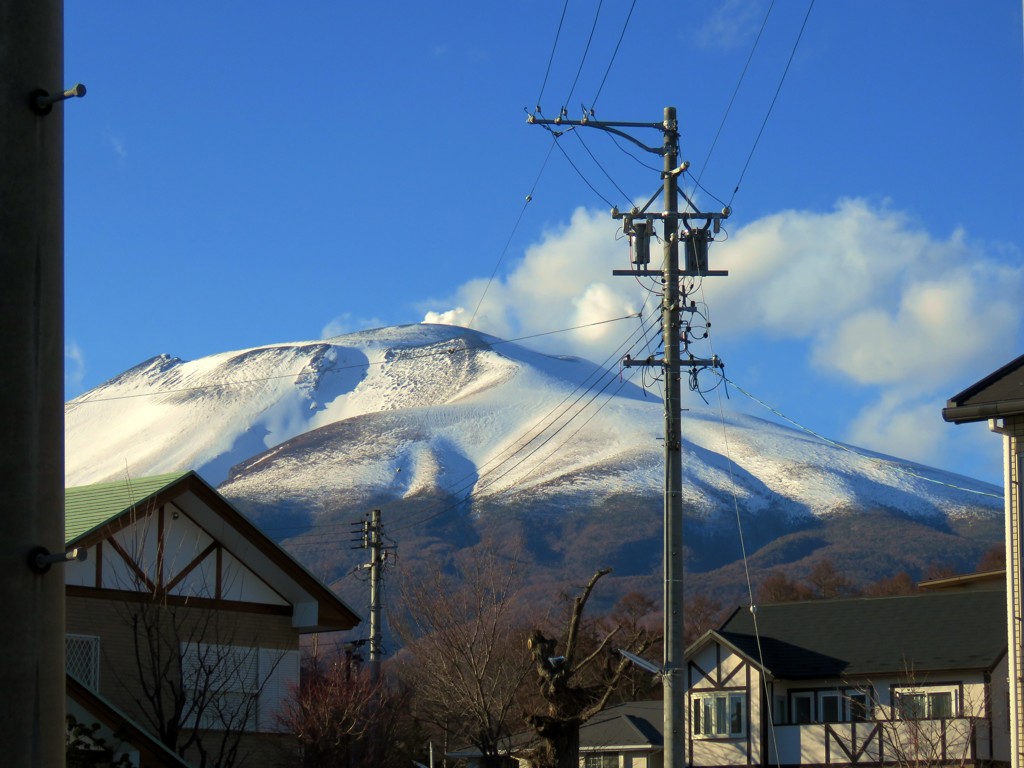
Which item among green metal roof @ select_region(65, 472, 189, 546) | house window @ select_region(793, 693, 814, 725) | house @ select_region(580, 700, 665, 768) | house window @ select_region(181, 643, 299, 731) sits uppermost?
green metal roof @ select_region(65, 472, 189, 546)

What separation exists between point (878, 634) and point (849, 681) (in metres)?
2.79

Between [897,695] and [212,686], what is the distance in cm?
1855

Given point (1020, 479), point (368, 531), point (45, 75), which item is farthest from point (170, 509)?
point (368, 531)

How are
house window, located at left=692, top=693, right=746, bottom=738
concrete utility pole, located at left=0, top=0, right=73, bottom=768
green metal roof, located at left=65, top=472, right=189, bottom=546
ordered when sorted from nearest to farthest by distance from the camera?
concrete utility pole, located at left=0, top=0, right=73, bottom=768
green metal roof, located at left=65, top=472, right=189, bottom=546
house window, located at left=692, top=693, right=746, bottom=738

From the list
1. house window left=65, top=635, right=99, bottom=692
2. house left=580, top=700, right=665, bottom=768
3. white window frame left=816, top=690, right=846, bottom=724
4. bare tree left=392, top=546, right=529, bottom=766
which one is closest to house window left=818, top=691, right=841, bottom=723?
white window frame left=816, top=690, right=846, bottom=724

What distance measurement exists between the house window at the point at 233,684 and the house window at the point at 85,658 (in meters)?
1.37

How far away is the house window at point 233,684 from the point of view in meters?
24.5

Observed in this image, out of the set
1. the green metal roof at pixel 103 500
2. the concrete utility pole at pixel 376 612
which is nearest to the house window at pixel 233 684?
the green metal roof at pixel 103 500

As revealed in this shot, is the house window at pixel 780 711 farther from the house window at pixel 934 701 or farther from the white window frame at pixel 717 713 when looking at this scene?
the house window at pixel 934 701

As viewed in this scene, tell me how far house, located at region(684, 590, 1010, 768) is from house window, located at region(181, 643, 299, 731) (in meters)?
16.1

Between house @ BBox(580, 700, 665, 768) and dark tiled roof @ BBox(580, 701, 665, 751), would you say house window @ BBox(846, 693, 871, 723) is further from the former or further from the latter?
dark tiled roof @ BBox(580, 701, 665, 751)

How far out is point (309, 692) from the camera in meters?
35.9

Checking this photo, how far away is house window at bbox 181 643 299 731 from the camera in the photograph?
24469 mm

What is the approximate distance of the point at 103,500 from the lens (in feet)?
84.3
